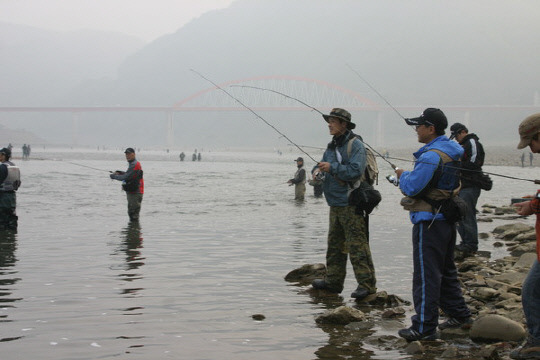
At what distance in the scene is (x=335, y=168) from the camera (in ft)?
21.7

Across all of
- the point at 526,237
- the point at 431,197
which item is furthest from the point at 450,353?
the point at 526,237

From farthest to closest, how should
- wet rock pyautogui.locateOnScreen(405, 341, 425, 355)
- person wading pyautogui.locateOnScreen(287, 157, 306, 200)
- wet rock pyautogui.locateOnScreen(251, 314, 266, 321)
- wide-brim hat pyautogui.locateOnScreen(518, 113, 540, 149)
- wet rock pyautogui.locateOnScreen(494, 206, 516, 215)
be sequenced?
1. person wading pyautogui.locateOnScreen(287, 157, 306, 200)
2. wet rock pyautogui.locateOnScreen(494, 206, 516, 215)
3. wet rock pyautogui.locateOnScreen(251, 314, 266, 321)
4. wet rock pyautogui.locateOnScreen(405, 341, 425, 355)
5. wide-brim hat pyautogui.locateOnScreen(518, 113, 540, 149)

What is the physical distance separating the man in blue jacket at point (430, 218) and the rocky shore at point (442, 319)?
9.2 inches

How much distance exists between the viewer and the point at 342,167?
21.6 feet

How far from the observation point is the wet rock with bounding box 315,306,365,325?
5.96 metres

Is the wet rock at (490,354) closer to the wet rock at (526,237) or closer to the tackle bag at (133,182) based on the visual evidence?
the wet rock at (526,237)

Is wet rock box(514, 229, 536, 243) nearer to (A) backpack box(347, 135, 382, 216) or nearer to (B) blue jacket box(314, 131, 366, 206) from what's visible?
(A) backpack box(347, 135, 382, 216)

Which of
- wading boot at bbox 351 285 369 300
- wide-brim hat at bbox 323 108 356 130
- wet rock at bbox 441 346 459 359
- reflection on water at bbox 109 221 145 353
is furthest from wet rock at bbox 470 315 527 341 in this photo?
reflection on water at bbox 109 221 145 353

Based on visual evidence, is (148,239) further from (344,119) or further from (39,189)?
(39,189)

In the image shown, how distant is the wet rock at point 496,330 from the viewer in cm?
526

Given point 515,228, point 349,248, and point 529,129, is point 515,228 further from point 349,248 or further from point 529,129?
point 529,129

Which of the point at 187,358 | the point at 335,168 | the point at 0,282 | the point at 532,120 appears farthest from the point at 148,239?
the point at 532,120

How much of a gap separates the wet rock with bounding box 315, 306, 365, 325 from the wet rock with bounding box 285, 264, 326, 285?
6.54 ft

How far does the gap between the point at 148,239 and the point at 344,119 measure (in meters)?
6.19
